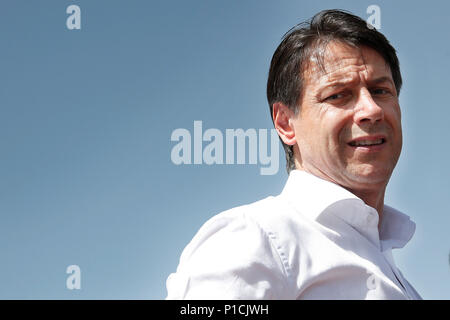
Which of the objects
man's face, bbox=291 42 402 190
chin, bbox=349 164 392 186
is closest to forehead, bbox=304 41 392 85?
man's face, bbox=291 42 402 190

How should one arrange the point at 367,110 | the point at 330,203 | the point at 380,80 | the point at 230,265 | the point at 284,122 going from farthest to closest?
the point at 284,122, the point at 380,80, the point at 367,110, the point at 330,203, the point at 230,265

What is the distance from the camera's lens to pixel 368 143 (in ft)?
9.42

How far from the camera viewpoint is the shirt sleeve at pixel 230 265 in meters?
2.04

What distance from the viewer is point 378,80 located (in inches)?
116

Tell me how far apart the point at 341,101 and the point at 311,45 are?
38cm

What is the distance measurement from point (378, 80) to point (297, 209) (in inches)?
32.6

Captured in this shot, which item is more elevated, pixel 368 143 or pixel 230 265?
pixel 368 143

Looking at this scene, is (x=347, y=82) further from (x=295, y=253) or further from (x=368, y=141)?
(x=295, y=253)

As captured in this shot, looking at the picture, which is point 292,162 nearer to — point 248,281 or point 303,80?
point 303,80

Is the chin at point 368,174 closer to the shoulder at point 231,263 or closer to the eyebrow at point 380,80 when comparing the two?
the eyebrow at point 380,80

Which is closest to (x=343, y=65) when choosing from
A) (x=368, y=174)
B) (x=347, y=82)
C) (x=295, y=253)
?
(x=347, y=82)

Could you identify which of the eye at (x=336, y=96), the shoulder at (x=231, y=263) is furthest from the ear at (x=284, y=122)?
the shoulder at (x=231, y=263)
